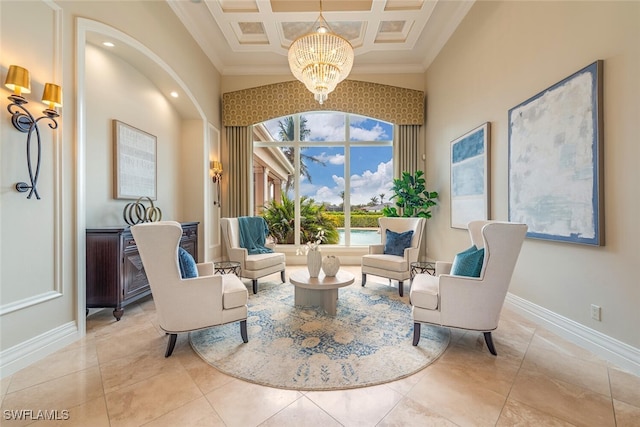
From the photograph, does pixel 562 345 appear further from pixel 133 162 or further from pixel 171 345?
pixel 133 162

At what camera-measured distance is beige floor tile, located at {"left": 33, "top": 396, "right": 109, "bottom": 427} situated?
143cm

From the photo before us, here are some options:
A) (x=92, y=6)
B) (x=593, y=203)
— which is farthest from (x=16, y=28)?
(x=593, y=203)

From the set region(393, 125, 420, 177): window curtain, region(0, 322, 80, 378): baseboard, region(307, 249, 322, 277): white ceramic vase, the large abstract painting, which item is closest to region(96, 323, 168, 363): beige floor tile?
region(0, 322, 80, 378): baseboard

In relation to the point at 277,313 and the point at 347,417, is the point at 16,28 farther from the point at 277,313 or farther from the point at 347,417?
the point at 347,417

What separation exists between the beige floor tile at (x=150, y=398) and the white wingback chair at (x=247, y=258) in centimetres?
183

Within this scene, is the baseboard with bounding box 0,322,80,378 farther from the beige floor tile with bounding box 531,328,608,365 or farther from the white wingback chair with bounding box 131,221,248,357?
the beige floor tile with bounding box 531,328,608,365

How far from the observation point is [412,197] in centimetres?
479

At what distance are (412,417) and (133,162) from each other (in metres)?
3.91

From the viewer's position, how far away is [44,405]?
61.3 inches

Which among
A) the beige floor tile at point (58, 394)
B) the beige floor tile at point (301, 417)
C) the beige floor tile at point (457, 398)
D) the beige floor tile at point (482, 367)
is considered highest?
the beige floor tile at point (58, 394)

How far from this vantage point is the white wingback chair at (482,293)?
6.57 feet

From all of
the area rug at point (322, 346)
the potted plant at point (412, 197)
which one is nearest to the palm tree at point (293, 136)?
the potted plant at point (412, 197)

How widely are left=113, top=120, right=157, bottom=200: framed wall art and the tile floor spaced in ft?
6.10

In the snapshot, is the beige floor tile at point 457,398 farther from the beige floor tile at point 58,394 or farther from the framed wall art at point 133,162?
the framed wall art at point 133,162
